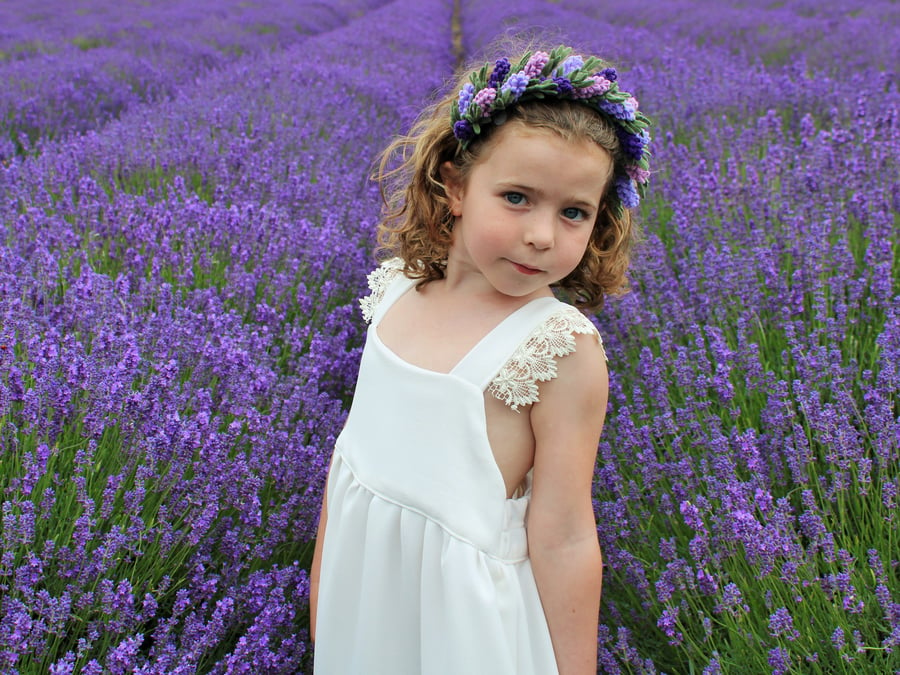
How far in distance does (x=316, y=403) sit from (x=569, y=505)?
99 cm

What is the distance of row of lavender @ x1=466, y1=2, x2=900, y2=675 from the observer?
1468 mm

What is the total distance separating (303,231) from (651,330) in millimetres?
1260

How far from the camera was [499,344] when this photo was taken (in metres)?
1.28

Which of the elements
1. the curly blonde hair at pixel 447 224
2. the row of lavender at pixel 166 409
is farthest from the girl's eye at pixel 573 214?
the row of lavender at pixel 166 409

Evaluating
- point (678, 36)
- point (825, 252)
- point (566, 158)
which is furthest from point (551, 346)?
point (678, 36)

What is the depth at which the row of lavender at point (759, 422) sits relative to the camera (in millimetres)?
1468

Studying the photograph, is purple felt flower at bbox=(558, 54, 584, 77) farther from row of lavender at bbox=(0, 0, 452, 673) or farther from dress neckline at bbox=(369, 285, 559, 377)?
row of lavender at bbox=(0, 0, 452, 673)

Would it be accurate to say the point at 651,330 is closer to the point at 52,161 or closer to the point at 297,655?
the point at 297,655

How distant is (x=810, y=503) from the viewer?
1.54 m

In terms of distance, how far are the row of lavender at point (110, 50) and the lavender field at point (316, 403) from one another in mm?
1706

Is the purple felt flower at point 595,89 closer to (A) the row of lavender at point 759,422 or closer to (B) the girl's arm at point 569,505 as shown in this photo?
(B) the girl's arm at point 569,505

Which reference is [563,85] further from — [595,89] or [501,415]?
[501,415]

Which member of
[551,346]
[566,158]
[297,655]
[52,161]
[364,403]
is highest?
[566,158]

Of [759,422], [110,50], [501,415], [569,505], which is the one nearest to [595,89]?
[501,415]
